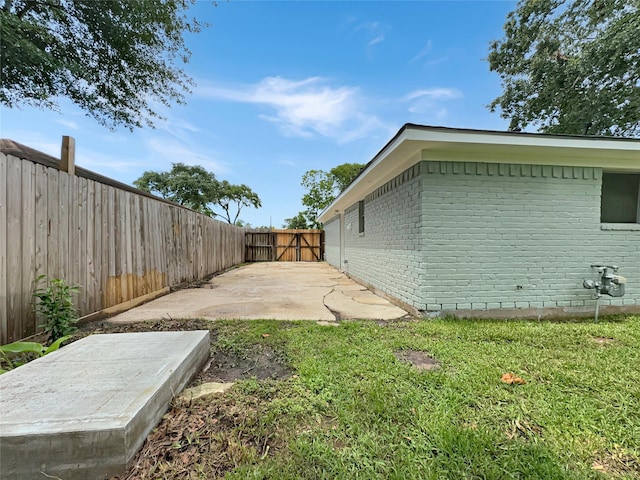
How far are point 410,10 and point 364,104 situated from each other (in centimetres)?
336

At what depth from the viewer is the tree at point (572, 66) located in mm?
8828

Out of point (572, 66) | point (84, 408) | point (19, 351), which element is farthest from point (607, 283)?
point (572, 66)

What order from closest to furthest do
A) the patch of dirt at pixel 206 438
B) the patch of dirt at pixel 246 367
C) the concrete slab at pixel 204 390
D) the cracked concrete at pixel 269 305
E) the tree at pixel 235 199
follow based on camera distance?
the patch of dirt at pixel 206 438
the concrete slab at pixel 204 390
the patch of dirt at pixel 246 367
the cracked concrete at pixel 269 305
the tree at pixel 235 199

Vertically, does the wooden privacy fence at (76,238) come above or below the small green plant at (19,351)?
above

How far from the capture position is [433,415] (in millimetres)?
1704

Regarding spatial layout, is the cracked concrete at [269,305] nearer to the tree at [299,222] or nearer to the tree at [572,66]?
the tree at [572,66]

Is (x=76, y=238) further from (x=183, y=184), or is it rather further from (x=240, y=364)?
(x=183, y=184)

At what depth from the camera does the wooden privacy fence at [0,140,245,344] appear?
259 centimetres

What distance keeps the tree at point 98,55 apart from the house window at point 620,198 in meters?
9.48

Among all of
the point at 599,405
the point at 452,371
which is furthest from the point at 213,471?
the point at 599,405

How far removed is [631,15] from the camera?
26.9ft

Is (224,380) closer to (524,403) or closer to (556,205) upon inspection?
(524,403)

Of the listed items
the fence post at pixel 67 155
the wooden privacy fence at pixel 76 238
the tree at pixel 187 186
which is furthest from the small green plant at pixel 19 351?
the tree at pixel 187 186

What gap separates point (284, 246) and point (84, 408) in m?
16.0
